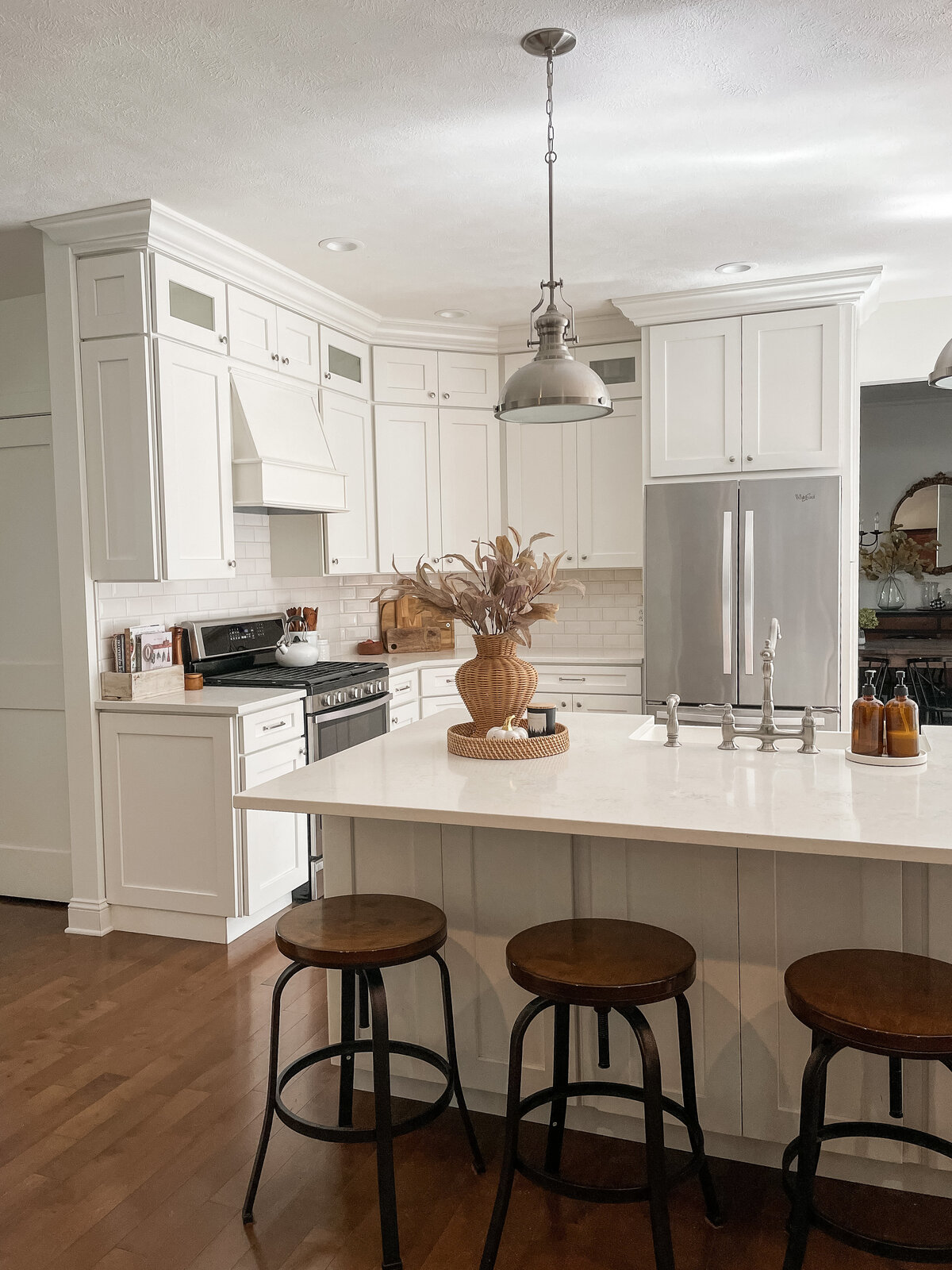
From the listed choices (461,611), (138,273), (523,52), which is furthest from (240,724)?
(523,52)

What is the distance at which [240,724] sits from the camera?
146 inches

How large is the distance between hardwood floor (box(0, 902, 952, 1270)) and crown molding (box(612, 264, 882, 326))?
3.63 meters

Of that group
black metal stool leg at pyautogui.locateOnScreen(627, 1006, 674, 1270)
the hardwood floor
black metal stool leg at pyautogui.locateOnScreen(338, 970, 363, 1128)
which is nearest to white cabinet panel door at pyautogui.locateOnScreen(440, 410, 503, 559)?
the hardwood floor

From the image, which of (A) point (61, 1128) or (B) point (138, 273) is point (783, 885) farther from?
(B) point (138, 273)

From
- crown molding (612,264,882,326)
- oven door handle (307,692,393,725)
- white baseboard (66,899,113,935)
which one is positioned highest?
crown molding (612,264,882,326)

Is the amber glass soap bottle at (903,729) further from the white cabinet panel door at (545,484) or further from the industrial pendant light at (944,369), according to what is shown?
the white cabinet panel door at (545,484)

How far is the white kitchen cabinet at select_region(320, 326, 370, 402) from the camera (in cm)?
488

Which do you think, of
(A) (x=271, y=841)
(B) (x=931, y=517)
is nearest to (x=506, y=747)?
(A) (x=271, y=841)

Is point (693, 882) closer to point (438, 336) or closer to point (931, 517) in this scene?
point (438, 336)

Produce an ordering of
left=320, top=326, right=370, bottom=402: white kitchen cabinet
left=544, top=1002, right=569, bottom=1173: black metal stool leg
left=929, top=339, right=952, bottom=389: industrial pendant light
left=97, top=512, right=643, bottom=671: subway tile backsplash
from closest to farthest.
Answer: left=544, top=1002, right=569, bottom=1173: black metal stool leg
left=929, top=339, right=952, bottom=389: industrial pendant light
left=97, top=512, right=643, bottom=671: subway tile backsplash
left=320, top=326, right=370, bottom=402: white kitchen cabinet

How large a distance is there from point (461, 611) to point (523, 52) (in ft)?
4.91

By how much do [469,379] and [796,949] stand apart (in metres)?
4.10

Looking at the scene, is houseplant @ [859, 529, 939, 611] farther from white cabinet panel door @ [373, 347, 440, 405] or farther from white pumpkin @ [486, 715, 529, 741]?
white pumpkin @ [486, 715, 529, 741]

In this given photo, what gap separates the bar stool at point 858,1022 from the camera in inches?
64.4
